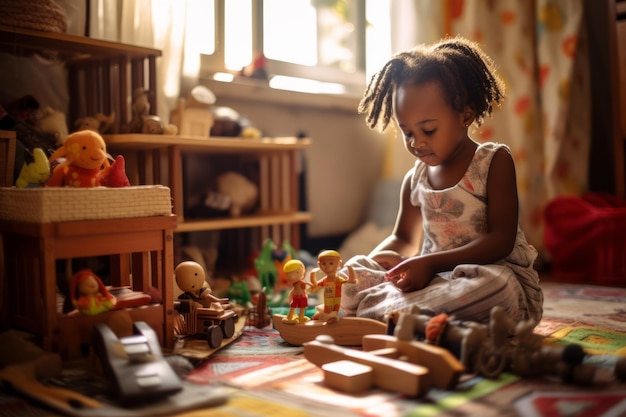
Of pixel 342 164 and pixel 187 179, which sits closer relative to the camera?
pixel 187 179

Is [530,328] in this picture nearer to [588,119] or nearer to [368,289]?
[368,289]

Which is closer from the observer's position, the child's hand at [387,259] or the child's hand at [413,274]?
the child's hand at [413,274]

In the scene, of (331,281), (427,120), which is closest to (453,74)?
(427,120)

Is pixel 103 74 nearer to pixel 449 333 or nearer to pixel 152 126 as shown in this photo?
pixel 152 126

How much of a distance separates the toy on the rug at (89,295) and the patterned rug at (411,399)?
20cm

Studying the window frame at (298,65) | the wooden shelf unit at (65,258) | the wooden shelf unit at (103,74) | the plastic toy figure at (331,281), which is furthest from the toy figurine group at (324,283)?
the window frame at (298,65)

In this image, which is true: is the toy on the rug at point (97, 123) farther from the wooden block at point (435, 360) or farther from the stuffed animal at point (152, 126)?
the wooden block at point (435, 360)

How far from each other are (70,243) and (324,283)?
460 millimetres

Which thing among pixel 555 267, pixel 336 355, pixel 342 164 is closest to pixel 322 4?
pixel 342 164

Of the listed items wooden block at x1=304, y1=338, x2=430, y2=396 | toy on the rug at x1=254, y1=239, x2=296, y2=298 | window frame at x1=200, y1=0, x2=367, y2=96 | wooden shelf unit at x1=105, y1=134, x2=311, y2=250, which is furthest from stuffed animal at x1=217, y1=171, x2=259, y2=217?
wooden block at x1=304, y1=338, x2=430, y2=396

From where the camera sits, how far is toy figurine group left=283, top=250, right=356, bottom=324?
1.18 m

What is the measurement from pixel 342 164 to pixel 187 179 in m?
0.77

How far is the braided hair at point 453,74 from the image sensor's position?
1.27 meters

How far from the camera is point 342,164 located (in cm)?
260
